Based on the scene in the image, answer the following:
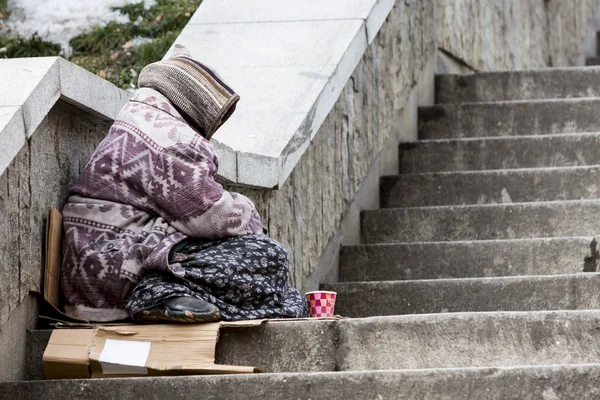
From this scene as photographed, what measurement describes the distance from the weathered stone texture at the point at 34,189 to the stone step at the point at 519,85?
13.0 ft

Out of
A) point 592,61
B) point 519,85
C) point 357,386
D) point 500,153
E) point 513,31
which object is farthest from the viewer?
point 592,61

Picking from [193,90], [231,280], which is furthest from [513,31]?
[231,280]

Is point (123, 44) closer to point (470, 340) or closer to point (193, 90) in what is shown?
point (193, 90)

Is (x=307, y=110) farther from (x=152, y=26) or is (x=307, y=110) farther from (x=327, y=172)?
(x=152, y=26)

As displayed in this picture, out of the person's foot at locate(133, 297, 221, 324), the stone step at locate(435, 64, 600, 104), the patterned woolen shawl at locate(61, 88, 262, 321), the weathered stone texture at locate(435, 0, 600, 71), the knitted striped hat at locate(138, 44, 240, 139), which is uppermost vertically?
the weathered stone texture at locate(435, 0, 600, 71)

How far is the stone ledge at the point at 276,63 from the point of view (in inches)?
203

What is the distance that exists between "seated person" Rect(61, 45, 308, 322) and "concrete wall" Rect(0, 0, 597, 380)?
134 mm

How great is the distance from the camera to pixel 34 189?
12.5 ft

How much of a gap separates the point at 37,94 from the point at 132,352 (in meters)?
0.75

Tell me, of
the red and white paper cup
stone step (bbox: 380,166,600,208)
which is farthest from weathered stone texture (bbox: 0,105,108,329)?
stone step (bbox: 380,166,600,208)

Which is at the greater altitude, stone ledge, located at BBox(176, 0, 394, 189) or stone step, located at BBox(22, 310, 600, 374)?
stone ledge, located at BBox(176, 0, 394, 189)

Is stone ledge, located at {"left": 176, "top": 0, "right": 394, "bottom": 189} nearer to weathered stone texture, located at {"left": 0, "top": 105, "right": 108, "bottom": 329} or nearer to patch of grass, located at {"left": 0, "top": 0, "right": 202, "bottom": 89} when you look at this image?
patch of grass, located at {"left": 0, "top": 0, "right": 202, "bottom": 89}

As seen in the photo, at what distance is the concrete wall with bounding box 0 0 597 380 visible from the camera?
12.1 ft

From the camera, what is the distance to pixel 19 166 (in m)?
3.68
